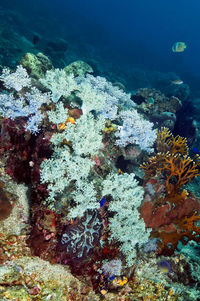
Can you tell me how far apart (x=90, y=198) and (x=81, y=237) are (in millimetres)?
591

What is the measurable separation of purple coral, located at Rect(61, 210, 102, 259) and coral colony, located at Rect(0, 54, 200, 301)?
0.01 m

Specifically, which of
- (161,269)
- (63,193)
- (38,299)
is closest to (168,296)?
(161,269)

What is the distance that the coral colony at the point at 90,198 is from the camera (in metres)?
2.86

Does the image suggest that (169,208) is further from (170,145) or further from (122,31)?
(122,31)

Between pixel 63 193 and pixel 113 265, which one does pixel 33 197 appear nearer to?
pixel 63 193

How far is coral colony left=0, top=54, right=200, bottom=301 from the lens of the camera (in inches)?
113

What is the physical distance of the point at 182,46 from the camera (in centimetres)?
1127

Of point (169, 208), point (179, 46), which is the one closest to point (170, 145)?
point (169, 208)

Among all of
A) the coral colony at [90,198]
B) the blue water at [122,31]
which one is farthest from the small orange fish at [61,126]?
the blue water at [122,31]

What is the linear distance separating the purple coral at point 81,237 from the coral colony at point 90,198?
0.01 metres

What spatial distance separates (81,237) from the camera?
283cm

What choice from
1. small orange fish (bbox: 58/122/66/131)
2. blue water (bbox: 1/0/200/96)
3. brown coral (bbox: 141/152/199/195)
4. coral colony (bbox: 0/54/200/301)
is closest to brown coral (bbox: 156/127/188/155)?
brown coral (bbox: 141/152/199/195)

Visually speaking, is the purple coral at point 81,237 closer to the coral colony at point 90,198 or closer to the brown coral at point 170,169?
the coral colony at point 90,198

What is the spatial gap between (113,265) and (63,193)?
1.46 meters
